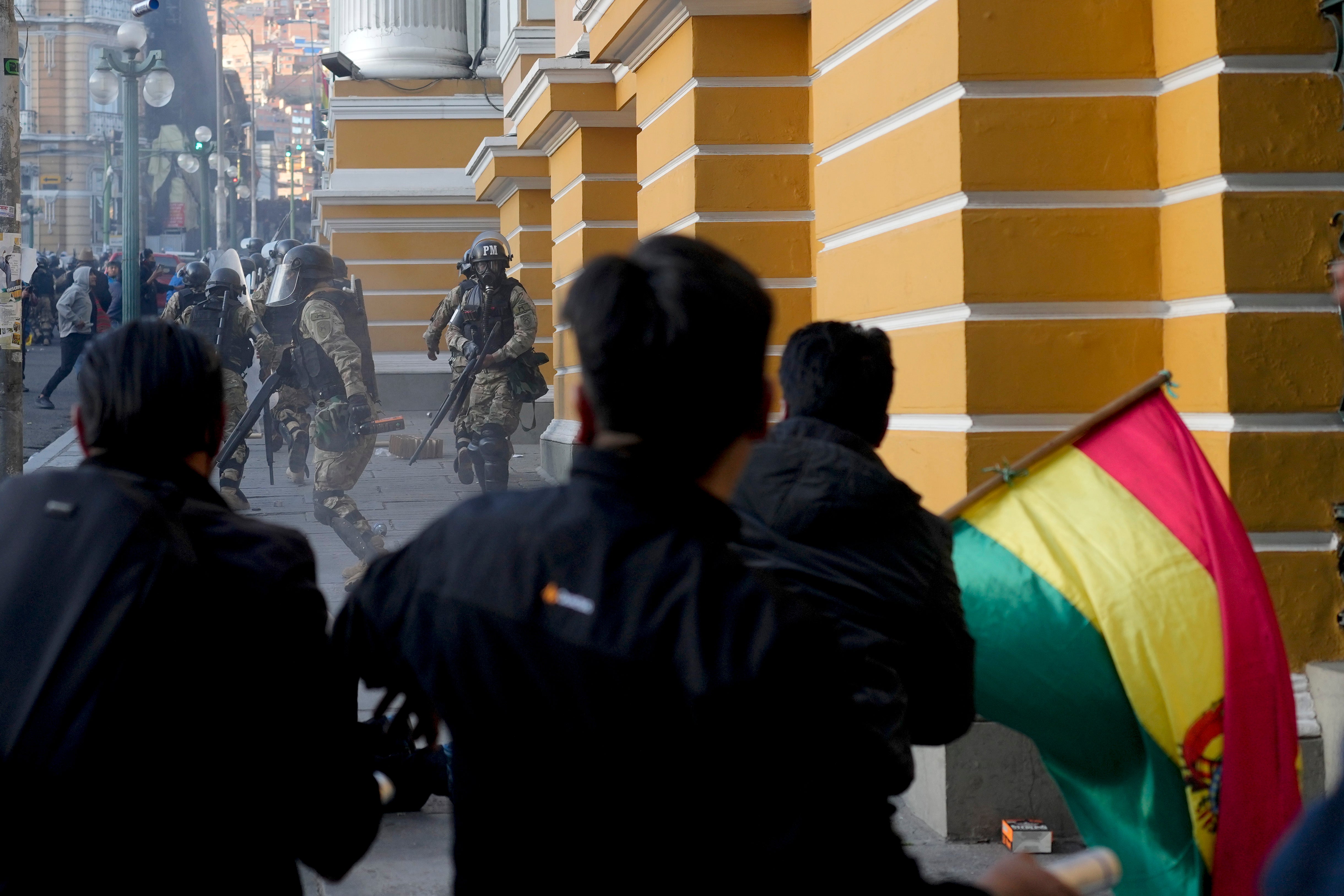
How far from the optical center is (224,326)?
11.0m

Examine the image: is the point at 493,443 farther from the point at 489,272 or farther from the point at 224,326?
the point at 224,326

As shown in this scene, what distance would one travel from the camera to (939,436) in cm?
435

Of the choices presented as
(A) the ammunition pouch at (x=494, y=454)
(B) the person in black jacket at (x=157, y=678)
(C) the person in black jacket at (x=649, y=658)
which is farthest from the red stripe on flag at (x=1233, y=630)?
(A) the ammunition pouch at (x=494, y=454)

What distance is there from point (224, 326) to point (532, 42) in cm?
562

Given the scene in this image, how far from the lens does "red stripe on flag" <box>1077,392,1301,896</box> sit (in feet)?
9.94

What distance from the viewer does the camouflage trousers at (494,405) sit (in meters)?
10.9

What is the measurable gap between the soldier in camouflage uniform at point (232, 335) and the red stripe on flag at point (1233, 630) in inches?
327

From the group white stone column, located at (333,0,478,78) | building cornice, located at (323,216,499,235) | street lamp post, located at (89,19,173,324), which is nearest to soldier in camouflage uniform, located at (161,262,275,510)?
street lamp post, located at (89,19,173,324)

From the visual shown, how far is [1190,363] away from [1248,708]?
1.30 meters

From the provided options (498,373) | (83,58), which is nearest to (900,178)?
(498,373)

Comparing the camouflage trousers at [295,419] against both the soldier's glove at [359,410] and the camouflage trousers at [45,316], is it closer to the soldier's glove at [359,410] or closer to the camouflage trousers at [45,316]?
the soldier's glove at [359,410]

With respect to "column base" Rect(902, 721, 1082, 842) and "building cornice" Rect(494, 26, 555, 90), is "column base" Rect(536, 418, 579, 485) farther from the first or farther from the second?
"column base" Rect(902, 721, 1082, 842)

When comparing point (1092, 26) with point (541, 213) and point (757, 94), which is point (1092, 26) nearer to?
point (757, 94)

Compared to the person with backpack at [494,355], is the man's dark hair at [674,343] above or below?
below
